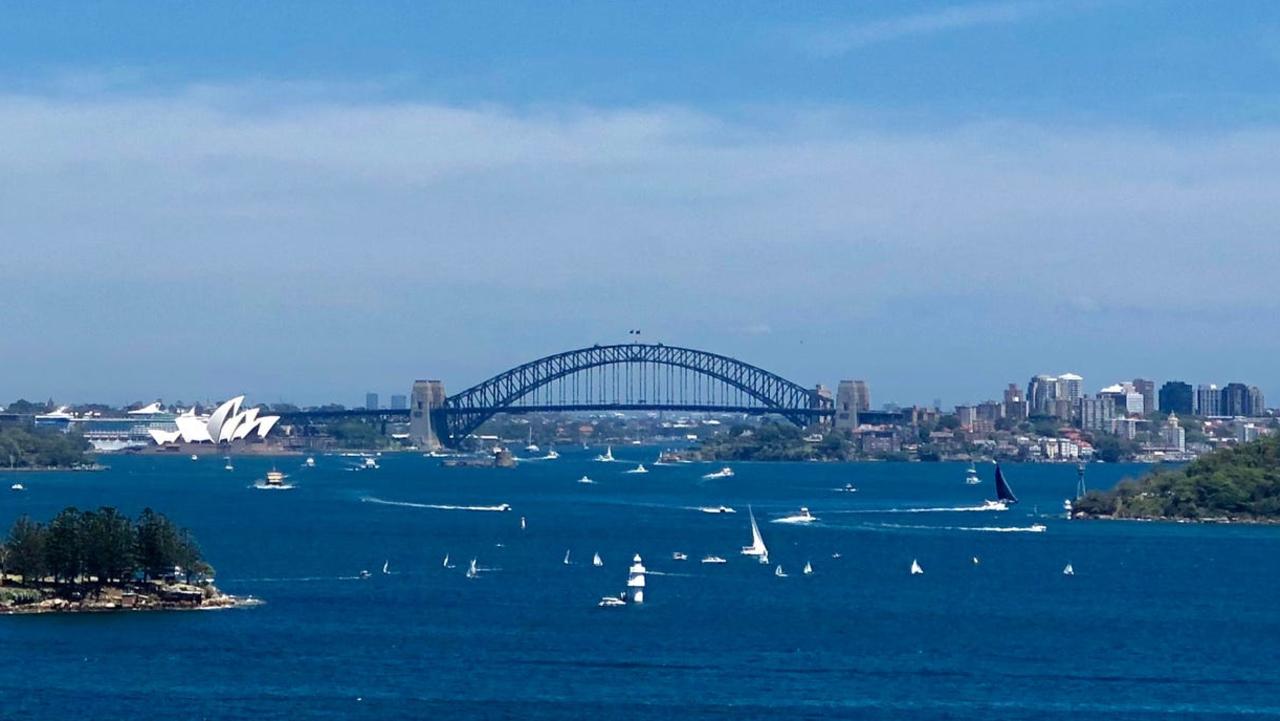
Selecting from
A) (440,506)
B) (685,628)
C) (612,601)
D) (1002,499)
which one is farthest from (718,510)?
(685,628)

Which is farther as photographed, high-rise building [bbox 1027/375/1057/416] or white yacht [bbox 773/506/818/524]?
high-rise building [bbox 1027/375/1057/416]

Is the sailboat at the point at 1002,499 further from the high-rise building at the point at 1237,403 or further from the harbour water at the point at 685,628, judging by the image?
the high-rise building at the point at 1237,403

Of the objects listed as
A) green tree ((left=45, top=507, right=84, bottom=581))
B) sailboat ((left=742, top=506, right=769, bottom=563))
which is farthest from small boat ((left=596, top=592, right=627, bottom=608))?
sailboat ((left=742, top=506, right=769, bottom=563))

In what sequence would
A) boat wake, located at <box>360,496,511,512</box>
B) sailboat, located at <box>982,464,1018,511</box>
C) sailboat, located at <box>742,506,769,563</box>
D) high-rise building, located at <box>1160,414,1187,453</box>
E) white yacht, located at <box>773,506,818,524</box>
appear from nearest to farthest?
1. sailboat, located at <box>742,506,769,563</box>
2. white yacht, located at <box>773,506,818,524</box>
3. boat wake, located at <box>360,496,511,512</box>
4. sailboat, located at <box>982,464,1018,511</box>
5. high-rise building, located at <box>1160,414,1187,453</box>

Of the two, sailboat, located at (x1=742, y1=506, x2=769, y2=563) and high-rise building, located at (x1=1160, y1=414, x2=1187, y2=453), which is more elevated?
high-rise building, located at (x1=1160, y1=414, x2=1187, y2=453)

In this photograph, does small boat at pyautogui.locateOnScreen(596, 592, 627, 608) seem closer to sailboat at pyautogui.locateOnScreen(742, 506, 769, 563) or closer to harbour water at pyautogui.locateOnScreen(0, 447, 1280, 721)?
harbour water at pyautogui.locateOnScreen(0, 447, 1280, 721)

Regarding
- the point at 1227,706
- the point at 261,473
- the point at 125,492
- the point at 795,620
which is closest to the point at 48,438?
the point at 261,473

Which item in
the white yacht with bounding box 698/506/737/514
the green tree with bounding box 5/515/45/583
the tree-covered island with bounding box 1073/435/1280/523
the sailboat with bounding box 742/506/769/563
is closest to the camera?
the green tree with bounding box 5/515/45/583

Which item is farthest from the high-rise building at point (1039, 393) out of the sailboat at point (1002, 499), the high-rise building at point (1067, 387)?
the sailboat at point (1002, 499)

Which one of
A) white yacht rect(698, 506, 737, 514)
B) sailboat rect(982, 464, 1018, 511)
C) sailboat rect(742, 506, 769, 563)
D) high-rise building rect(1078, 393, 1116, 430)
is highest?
high-rise building rect(1078, 393, 1116, 430)
